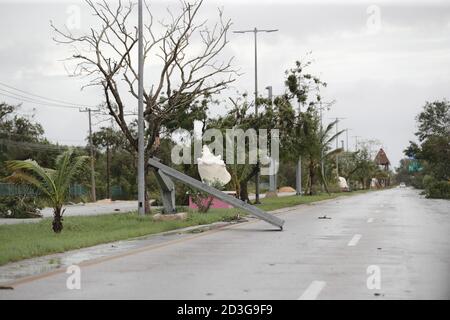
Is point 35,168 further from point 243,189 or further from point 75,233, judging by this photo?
point 243,189

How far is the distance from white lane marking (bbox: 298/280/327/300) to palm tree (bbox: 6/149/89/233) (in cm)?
1026

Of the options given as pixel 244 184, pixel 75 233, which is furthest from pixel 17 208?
pixel 244 184

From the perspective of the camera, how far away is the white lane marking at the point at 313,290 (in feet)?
27.3

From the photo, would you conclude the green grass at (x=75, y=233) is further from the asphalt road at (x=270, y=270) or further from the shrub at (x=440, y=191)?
the shrub at (x=440, y=191)

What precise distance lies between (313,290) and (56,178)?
36.5 feet

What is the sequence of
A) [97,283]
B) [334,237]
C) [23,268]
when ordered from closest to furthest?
[97,283] < [23,268] < [334,237]

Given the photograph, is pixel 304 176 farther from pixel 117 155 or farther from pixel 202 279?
pixel 202 279

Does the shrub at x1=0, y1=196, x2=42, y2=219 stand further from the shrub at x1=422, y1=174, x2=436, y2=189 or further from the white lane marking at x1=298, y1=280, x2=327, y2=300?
the shrub at x1=422, y1=174, x2=436, y2=189

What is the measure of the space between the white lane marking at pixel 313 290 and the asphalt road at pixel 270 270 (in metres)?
0.01

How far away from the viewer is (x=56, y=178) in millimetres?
18203

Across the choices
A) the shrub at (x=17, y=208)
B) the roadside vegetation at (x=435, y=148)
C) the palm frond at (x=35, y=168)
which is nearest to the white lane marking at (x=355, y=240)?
the palm frond at (x=35, y=168)

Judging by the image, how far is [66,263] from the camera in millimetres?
11836
